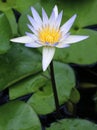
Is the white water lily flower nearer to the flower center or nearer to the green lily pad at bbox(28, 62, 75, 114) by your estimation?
the flower center

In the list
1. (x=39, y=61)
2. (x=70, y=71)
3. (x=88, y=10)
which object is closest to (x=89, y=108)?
(x=70, y=71)

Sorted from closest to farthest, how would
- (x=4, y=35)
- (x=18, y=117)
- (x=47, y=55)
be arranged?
(x=47, y=55) < (x=18, y=117) < (x=4, y=35)

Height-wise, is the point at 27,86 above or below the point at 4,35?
below

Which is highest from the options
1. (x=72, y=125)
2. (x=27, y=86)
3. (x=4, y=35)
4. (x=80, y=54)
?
(x=4, y=35)

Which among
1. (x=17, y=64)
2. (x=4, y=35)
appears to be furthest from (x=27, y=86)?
(x=4, y=35)

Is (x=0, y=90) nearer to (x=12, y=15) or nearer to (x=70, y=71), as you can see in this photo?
(x=70, y=71)

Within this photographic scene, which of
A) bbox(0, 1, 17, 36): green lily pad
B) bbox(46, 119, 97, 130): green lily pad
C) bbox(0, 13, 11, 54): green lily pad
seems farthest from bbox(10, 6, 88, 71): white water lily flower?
bbox(0, 1, 17, 36): green lily pad

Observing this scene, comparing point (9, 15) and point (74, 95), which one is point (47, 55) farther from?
point (9, 15)
